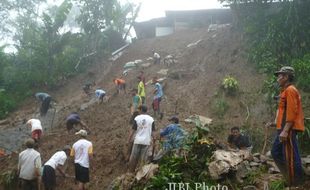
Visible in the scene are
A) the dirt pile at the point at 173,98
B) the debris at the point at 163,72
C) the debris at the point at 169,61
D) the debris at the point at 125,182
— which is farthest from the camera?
the debris at the point at 169,61

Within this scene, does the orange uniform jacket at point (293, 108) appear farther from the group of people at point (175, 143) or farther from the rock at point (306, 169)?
the rock at point (306, 169)

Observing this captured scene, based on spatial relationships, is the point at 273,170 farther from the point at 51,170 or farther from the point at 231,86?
the point at 231,86

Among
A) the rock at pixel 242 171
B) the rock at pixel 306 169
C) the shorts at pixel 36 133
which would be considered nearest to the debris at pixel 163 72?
the shorts at pixel 36 133

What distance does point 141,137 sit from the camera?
8844mm

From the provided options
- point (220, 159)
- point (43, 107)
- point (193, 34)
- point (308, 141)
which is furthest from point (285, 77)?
point (193, 34)

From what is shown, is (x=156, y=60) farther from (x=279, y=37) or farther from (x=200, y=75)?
(x=279, y=37)

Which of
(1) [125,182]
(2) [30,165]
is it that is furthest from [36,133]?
(1) [125,182]

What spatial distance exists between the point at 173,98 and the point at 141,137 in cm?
798

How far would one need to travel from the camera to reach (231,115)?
1408cm

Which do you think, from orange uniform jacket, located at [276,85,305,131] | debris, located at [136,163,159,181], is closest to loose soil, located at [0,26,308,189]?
debris, located at [136,163,159,181]

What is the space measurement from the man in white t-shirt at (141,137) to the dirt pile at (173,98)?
104 centimetres

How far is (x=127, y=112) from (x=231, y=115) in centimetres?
414

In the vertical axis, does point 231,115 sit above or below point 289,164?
below

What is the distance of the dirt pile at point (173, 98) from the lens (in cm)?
1157
